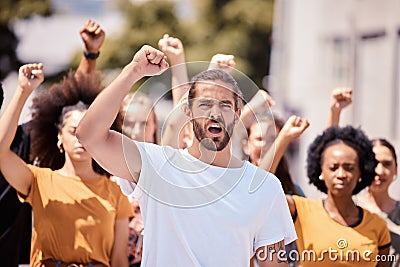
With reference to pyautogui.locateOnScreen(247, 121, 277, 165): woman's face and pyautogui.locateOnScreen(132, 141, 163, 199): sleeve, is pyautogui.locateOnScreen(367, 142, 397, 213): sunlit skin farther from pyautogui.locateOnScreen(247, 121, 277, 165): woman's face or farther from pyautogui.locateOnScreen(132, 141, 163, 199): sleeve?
pyautogui.locateOnScreen(132, 141, 163, 199): sleeve

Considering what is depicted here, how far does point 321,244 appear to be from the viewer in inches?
188

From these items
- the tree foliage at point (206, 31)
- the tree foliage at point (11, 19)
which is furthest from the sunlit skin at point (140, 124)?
the tree foliage at point (206, 31)

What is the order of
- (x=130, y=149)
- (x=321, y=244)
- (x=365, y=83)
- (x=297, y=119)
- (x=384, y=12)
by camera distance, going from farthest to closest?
(x=365, y=83) → (x=384, y=12) → (x=297, y=119) → (x=321, y=244) → (x=130, y=149)

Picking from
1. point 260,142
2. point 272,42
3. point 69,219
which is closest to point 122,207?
point 69,219

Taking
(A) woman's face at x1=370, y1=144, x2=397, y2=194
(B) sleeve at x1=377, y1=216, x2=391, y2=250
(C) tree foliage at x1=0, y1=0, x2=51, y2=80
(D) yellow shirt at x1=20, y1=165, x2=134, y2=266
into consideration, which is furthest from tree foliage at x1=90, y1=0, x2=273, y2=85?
(B) sleeve at x1=377, y1=216, x2=391, y2=250

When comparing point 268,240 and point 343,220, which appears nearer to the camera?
point 268,240

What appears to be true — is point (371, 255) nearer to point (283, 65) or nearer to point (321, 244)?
point (321, 244)

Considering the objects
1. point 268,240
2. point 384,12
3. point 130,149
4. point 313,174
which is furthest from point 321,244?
point 384,12

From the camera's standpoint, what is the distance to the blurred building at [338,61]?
12.8 metres

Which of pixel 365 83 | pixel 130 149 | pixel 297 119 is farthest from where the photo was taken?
pixel 365 83

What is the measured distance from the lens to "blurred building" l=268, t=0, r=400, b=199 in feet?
41.9

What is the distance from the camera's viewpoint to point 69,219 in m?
4.77


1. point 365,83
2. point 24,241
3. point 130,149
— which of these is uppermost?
point 365,83

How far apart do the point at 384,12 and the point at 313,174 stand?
8249mm
